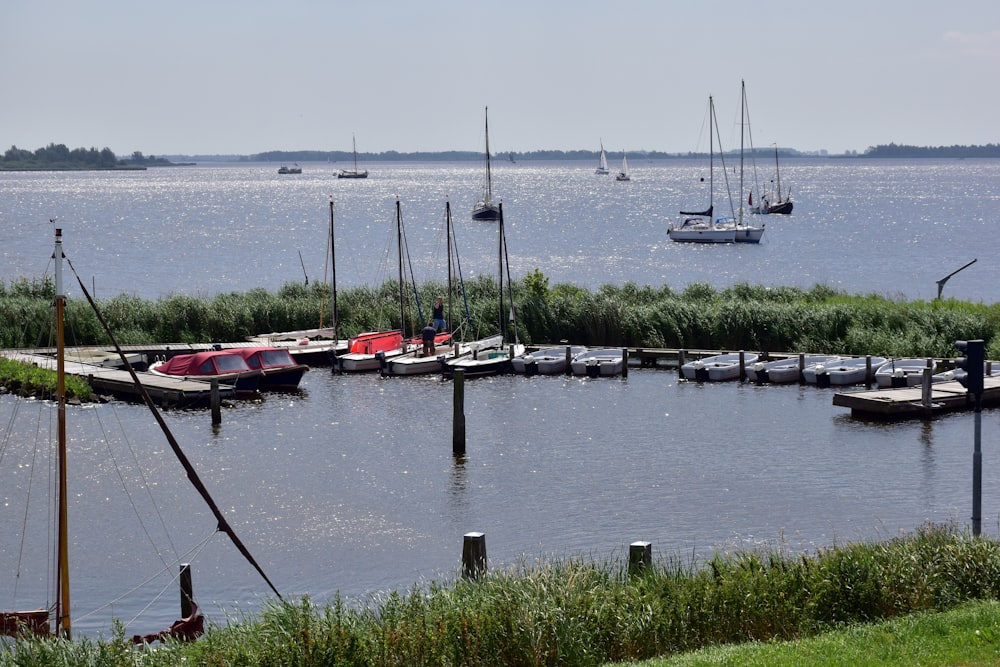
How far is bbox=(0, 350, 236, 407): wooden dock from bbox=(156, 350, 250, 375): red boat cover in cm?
60

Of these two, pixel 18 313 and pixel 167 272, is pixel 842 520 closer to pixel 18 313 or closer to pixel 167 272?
pixel 18 313

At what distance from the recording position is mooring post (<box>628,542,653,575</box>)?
17547 mm

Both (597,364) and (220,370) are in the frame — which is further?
(597,364)

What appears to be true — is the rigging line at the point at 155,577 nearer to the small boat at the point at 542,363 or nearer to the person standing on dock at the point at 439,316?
the small boat at the point at 542,363

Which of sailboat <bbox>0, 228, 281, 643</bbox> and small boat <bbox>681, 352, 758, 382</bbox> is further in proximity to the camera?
small boat <bbox>681, 352, 758, 382</bbox>

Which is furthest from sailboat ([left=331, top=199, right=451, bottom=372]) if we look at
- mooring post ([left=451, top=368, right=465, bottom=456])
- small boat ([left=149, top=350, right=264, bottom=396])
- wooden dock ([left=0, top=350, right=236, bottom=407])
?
mooring post ([left=451, top=368, right=465, bottom=456])

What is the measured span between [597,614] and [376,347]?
3636 cm

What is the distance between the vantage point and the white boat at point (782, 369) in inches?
1822

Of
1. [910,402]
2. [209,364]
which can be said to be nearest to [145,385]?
[209,364]

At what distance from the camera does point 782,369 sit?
46.3 meters

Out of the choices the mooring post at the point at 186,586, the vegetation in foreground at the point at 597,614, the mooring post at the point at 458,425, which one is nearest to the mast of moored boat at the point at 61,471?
the mooring post at the point at 186,586

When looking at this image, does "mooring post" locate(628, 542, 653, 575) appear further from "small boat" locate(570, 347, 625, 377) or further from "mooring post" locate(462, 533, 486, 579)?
"small boat" locate(570, 347, 625, 377)

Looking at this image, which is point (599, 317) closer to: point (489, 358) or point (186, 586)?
Answer: point (489, 358)

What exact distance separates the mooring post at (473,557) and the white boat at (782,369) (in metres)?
29.7
